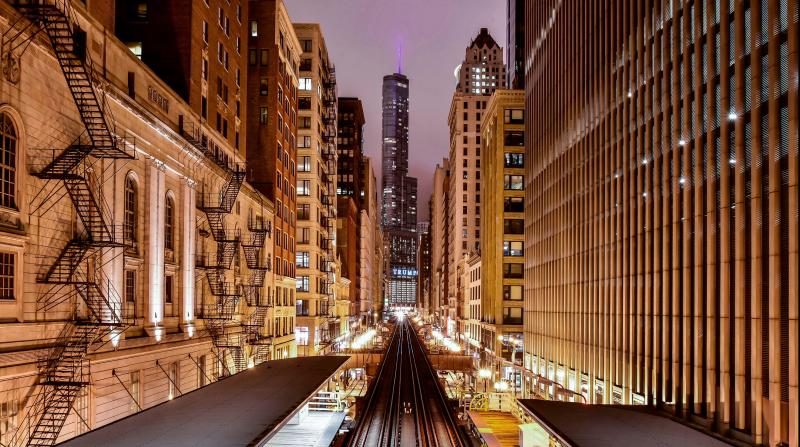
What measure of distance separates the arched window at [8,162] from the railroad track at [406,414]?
34.8m

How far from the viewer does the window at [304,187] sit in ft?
301

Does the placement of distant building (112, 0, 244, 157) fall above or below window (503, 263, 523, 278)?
above

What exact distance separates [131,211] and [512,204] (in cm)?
7065

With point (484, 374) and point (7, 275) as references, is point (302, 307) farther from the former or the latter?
point (7, 275)

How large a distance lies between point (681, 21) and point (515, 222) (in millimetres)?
63488

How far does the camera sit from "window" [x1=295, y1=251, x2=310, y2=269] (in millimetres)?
92312

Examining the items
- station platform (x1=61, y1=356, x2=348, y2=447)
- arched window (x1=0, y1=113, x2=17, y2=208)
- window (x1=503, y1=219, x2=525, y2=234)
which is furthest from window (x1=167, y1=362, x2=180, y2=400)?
window (x1=503, y1=219, x2=525, y2=234)

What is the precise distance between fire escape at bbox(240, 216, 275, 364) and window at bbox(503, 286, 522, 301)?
1718 inches

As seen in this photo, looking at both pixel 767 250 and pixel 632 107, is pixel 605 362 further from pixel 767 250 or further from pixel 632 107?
pixel 767 250

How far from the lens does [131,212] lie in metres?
33.9

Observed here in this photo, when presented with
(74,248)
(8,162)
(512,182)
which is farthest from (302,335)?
(8,162)

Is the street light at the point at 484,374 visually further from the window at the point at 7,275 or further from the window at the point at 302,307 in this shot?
the window at the point at 7,275

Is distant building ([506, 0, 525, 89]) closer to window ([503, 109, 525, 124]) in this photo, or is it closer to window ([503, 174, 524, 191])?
window ([503, 109, 525, 124])

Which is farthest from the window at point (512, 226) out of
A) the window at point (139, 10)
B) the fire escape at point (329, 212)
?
the window at point (139, 10)
